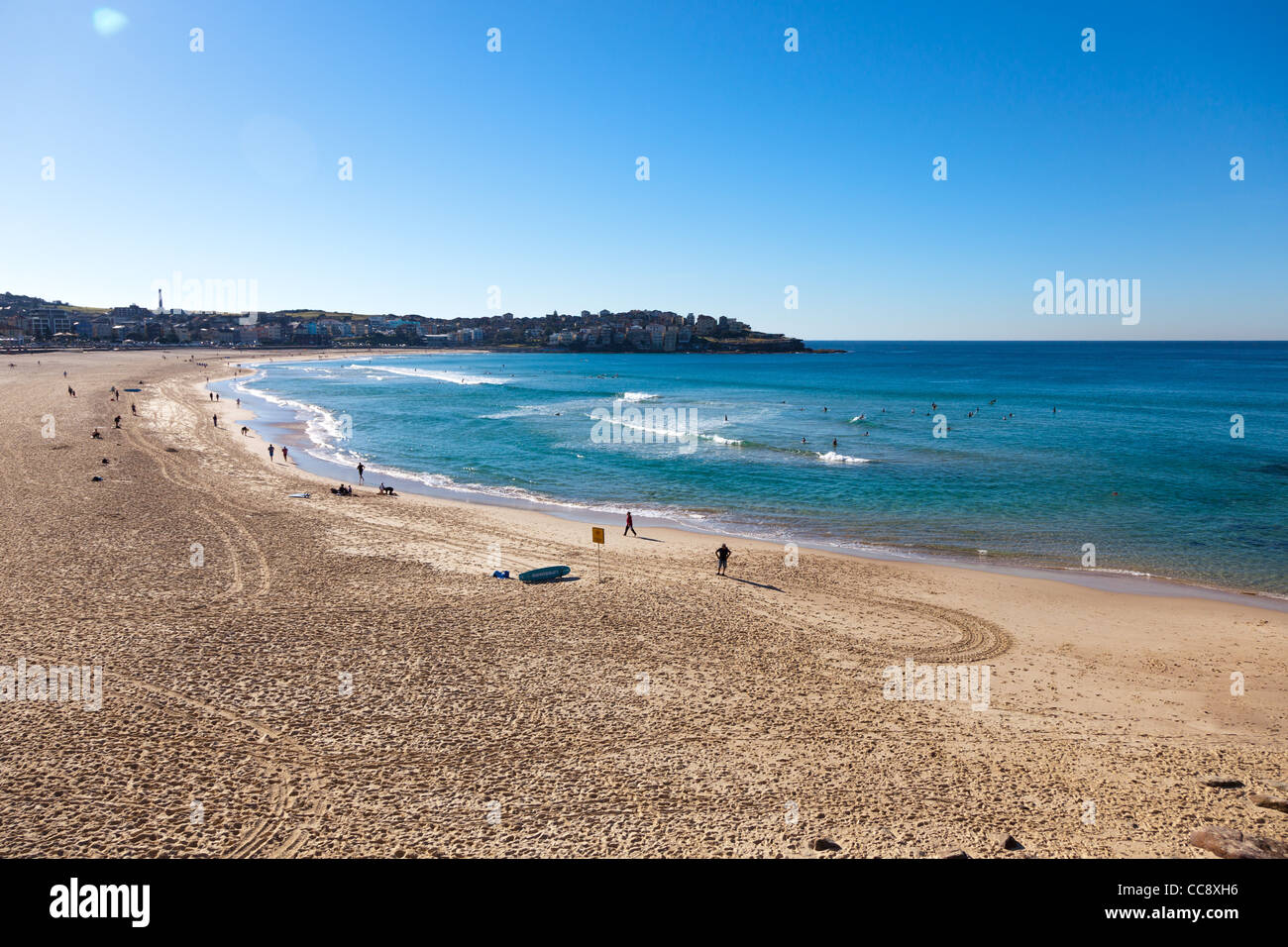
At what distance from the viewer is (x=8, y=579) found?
18125mm

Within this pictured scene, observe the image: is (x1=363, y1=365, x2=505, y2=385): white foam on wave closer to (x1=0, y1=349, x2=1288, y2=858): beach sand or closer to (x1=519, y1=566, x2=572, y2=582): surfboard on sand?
(x1=0, y1=349, x2=1288, y2=858): beach sand

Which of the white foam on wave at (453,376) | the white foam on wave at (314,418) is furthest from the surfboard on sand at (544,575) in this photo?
the white foam on wave at (453,376)

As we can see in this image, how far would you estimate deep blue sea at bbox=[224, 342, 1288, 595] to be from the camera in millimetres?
27531

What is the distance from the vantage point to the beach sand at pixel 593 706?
977 centimetres

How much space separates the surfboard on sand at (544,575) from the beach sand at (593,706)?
562 mm

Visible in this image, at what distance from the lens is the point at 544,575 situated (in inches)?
813

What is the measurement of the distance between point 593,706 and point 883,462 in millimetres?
34110

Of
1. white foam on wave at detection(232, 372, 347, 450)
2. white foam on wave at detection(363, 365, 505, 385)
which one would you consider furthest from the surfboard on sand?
white foam on wave at detection(363, 365, 505, 385)

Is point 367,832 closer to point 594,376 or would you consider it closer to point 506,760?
point 506,760

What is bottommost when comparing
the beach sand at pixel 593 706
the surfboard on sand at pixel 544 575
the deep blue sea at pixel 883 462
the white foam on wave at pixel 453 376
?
the beach sand at pixel 593 706

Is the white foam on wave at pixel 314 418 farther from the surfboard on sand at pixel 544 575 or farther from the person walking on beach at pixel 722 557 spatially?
the person walking on beach at pixel 722 557

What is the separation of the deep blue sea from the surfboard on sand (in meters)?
9.56

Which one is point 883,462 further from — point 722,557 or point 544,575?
point 544,575
